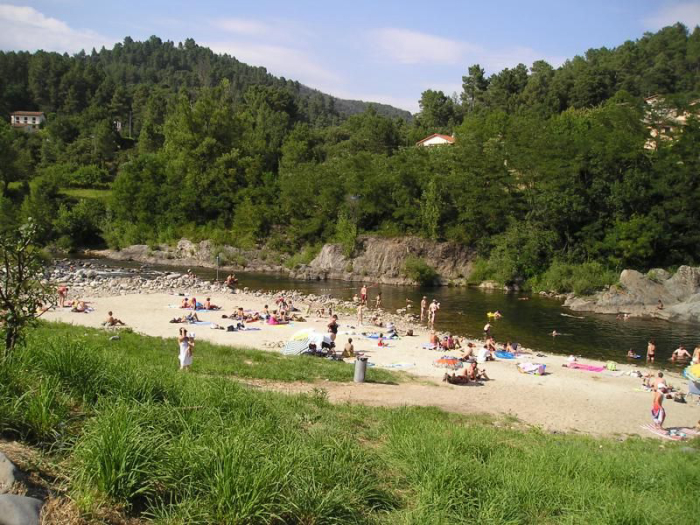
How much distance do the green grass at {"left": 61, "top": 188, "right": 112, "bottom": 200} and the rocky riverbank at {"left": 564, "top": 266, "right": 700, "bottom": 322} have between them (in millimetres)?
55807

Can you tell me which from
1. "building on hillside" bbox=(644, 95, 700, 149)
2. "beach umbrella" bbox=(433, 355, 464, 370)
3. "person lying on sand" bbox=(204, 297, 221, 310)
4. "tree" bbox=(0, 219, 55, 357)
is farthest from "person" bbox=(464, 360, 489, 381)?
"building on hillside" bbox=(644, 95, 700, 149)

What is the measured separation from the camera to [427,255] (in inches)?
1987

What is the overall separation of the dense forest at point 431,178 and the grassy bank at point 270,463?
24324 millimetres

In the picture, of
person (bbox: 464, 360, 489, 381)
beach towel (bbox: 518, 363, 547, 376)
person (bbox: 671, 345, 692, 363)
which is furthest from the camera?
person (bbox: 671, 345, 692, 363)

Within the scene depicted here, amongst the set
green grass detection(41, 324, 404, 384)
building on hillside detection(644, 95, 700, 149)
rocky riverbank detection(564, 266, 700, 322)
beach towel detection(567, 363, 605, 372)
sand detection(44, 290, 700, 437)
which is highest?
building on hillside detection(644, 95, 700, 149)

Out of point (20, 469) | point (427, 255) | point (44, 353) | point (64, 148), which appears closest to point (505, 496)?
point (20, 469)

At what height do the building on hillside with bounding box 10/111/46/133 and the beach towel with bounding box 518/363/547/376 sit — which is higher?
the building on hillside with bounding box 10/111/46/133

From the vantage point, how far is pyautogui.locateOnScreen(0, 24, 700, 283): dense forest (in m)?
44.5

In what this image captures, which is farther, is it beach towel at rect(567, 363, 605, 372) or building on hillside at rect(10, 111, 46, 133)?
building on hillside at rect(10, 111, 46, 133)

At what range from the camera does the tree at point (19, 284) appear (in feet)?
20.9

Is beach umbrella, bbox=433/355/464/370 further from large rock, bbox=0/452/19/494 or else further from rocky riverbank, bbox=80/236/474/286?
rocky riverbank, bbox=80/236/474/286

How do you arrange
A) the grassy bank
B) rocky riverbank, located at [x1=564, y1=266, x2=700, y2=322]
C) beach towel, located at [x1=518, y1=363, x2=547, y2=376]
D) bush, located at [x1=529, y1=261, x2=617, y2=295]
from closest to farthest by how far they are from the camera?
the grassy bank
beach towel, located at [x1=518, y1=363, x2=547, y2=376]
rocky riverbank, located at [x1=564, y1=266, x2=700, y2=322]
bush, located at [x1=529, y1=261, x2=617, y2=295]

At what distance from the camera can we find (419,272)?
155ft

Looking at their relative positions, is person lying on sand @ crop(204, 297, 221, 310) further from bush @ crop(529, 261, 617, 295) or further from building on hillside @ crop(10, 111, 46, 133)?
building on hillside @ crop(10, 111, 46, 133)
